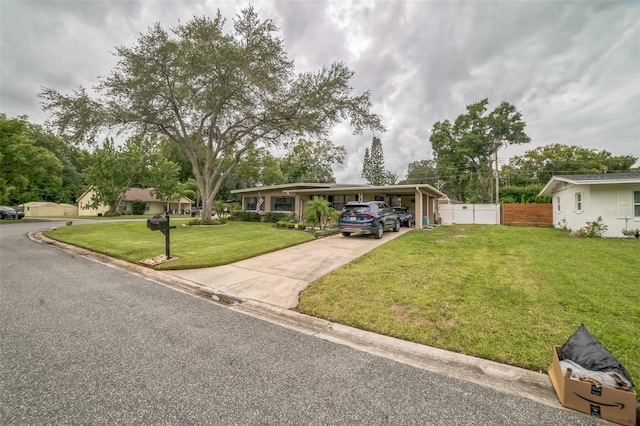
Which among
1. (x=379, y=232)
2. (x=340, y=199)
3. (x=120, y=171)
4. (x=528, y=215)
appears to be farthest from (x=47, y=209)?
(x=528, y=215)

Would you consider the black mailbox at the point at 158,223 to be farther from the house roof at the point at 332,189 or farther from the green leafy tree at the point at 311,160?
the green leafy tree at the point at 311,160

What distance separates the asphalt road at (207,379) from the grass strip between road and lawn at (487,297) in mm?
736

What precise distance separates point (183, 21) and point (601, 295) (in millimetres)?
20547

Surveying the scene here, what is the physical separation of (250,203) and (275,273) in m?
17.6

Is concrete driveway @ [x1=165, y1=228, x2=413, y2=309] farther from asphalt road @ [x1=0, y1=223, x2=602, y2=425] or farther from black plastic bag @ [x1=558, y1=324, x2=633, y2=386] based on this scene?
black plastic bag @ [x1=558, y1=324, x2=633, y2=386]

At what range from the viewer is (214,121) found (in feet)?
57.5

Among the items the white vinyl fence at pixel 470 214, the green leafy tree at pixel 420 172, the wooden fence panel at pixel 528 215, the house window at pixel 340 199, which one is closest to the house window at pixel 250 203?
the house window at pixel 340 199

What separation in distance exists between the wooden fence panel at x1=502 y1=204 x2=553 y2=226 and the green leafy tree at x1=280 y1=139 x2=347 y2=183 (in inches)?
994

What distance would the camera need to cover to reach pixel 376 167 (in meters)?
52.5

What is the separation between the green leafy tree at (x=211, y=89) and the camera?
1465cm

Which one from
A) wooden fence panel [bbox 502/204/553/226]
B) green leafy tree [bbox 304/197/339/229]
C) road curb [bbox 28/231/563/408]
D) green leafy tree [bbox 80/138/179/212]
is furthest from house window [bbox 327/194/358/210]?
green leafy tree [bbox 80/138/179/212]

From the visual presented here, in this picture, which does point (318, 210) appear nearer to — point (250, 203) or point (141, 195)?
point (250, 203)

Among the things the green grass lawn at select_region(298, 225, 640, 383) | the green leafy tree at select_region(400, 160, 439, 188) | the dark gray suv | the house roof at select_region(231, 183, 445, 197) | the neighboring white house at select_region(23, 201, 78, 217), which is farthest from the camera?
the green leafy tree at select_region(400, 160, 439, 188)

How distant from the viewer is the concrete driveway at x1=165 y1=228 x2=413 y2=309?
4.79 meters
